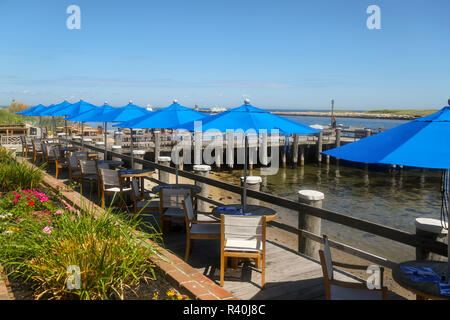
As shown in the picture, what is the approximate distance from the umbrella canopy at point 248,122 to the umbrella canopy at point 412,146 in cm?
164

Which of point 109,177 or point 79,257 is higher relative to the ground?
point 109,177

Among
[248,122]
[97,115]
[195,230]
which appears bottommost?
[195,230]

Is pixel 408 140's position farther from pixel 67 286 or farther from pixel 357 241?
pixel 357 241

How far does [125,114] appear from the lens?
392 inches

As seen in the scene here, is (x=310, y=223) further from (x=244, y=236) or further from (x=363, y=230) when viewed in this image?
(x=244, y=236)

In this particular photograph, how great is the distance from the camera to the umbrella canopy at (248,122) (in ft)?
17.5

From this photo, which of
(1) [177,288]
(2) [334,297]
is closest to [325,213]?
(2) [334,297]

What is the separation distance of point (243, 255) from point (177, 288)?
1.03 metres

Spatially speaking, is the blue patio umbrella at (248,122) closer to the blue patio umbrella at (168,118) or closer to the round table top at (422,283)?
the blue patio umbrella at (168,118)

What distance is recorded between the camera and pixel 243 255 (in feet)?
16.4

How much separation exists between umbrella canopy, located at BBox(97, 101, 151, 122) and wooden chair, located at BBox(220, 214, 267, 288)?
557cm

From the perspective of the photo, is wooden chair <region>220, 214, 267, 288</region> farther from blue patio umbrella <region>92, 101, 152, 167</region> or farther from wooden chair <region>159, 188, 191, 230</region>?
blue patio umbrella <region>92, 101, 152, 167</region>

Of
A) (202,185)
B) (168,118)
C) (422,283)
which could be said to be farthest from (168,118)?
(422,283)

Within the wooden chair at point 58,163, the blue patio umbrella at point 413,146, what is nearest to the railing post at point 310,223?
the blue patio umbrella at point 413,146
